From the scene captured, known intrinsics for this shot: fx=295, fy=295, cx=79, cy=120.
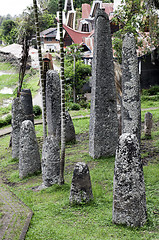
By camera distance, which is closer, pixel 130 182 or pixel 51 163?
pixel 130 182

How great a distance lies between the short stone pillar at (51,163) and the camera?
10469mm

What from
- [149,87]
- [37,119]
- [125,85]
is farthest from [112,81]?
[149,87]

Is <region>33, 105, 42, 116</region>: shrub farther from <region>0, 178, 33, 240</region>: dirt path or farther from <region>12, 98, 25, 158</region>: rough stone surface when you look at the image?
<region>0, 178, 33, 240</region>: dirt path

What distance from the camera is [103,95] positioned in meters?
12.6

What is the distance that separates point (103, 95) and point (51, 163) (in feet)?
12.8

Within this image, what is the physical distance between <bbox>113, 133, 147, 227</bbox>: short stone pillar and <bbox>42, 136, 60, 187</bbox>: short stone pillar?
3.74 meters

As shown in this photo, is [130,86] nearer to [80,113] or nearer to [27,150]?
[27,150]

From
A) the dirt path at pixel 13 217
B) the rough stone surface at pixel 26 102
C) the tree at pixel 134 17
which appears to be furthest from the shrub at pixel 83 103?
the dirt path at pixel 13 217

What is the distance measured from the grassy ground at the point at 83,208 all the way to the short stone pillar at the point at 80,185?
236 mm

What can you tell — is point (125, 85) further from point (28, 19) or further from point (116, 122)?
point (28, 19)

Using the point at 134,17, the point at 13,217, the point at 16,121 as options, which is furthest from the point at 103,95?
the point at 134,17

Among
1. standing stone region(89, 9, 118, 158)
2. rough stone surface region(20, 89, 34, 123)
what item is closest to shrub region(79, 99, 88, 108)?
rough stone surface region(20, 89, 34, 123)

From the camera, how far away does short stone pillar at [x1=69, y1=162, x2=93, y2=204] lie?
8516 mm

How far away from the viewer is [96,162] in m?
12.5
